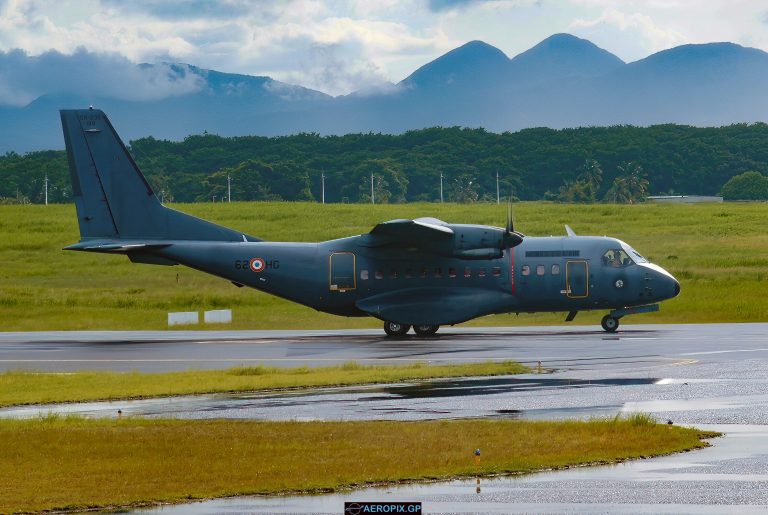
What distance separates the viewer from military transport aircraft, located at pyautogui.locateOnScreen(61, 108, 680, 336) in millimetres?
45219

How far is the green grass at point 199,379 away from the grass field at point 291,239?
22.7m

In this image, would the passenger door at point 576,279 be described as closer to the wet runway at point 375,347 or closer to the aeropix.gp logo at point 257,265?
the wet runway at point 375,347

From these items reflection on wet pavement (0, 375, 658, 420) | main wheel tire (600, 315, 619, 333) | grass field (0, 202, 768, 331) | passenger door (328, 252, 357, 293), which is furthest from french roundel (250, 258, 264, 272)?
reflection on wet pavement (0, 375, 658, 420)

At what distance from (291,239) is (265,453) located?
74.9 meters

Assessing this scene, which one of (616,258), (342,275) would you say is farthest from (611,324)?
(342,275)

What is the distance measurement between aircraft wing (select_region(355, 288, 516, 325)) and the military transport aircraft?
38 mm

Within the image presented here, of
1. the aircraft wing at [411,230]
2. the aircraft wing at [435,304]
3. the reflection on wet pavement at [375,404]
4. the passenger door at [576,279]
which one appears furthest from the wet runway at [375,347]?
the reflection on wet pavement at [375,404]

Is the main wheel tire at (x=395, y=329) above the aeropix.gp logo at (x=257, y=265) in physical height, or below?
below

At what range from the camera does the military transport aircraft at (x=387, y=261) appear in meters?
45.2

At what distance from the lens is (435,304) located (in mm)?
45469

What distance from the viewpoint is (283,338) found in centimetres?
4647

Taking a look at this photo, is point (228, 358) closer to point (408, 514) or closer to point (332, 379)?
point (332, 379)

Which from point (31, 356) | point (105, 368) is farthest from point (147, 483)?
point (31, 356)

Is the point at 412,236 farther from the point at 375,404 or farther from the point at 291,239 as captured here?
the point at 291,239
